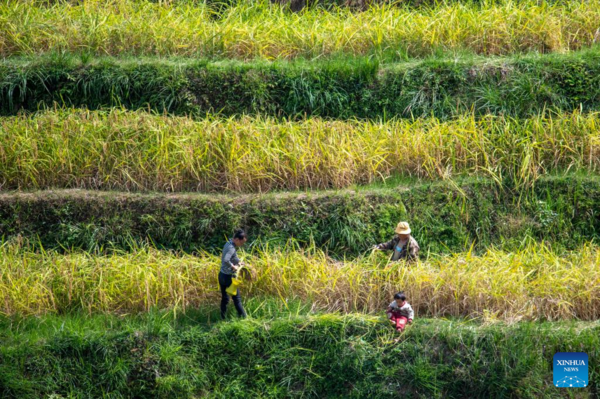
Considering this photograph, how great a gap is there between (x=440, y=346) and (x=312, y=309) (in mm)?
1290

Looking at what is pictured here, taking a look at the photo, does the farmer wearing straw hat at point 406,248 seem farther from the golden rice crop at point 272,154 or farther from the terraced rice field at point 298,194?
the golden rice crop at point 272,154

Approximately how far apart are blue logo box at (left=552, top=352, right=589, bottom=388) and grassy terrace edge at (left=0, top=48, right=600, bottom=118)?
4020 mm

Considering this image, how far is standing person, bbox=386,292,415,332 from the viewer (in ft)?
24.6

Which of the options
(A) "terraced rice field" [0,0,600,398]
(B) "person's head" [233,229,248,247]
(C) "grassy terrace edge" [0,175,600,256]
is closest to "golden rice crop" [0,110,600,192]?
(A) "terraced rice field" [0,0,600,398]

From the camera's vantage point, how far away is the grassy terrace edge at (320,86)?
10.6 metres

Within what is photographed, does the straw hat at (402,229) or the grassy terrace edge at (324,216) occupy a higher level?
the straw hat at (402,229)

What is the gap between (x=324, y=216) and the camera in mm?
9039

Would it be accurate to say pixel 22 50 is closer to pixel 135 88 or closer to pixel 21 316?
pixel 135 88

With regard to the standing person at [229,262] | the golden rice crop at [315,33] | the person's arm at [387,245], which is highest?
the golden rice crop at [315,33]

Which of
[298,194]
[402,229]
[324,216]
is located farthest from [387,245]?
[298,194]

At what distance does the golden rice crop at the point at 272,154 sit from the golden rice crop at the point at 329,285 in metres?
1.33

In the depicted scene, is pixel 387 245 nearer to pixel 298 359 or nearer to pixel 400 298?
pixel 400 298

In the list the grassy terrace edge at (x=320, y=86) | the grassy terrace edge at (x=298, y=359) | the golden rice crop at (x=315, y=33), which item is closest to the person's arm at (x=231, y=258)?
the grassy terrace edge at (x=298, y=359)

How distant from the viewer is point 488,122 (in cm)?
1002
